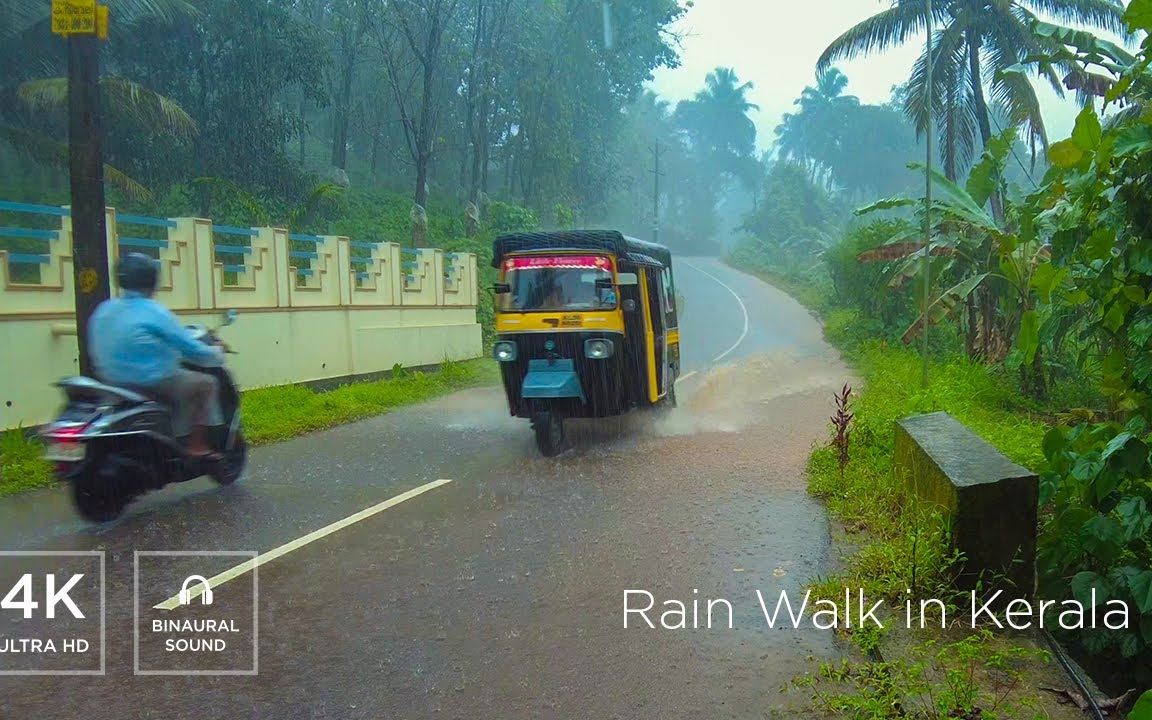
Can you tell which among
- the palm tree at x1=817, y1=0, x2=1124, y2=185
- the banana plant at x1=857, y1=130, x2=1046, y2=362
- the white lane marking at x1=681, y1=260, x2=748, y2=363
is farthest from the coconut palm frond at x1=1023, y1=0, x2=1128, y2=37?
the white lane marking at x1=681, y1=260, x2=748, y2=363

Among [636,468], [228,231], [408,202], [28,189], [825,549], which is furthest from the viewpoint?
[408,202]

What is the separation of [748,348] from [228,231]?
17057 mm

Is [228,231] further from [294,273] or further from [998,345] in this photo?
[998,345]

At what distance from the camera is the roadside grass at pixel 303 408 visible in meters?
8.47

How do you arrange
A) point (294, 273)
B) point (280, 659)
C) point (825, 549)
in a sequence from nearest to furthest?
point (280, 659), point (825, 549), point (294, 273)

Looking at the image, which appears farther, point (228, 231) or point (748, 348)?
point (748, 348)

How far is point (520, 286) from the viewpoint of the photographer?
34.1 feet

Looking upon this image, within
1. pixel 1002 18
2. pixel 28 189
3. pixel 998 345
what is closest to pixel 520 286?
pixel 998 345

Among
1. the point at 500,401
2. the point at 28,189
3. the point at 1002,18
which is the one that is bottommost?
the point at 500,401

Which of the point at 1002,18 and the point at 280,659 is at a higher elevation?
the point at 1002,18

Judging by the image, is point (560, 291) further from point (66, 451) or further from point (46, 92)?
point (46, 92)

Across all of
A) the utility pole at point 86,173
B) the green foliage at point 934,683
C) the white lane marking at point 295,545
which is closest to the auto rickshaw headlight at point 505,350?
the white lane marking at point 295,545

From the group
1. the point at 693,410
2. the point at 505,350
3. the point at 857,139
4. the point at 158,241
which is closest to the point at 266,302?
the point at 158,241

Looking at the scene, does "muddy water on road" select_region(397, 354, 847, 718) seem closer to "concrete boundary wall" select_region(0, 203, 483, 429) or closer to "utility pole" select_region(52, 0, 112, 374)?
"utility pole" select_region(52, 0, 112, 374)
